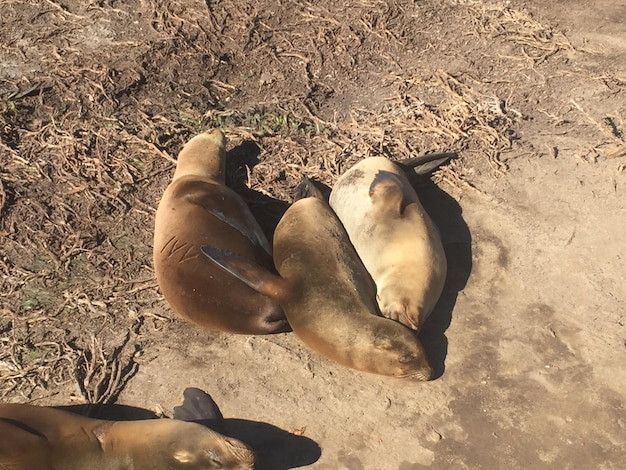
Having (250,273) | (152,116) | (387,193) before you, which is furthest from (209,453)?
(152,116)

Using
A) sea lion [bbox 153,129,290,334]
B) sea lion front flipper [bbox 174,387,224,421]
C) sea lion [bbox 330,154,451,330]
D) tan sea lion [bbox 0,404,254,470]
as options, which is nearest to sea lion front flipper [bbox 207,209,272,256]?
sea lion [bbox 153,129,290,334]

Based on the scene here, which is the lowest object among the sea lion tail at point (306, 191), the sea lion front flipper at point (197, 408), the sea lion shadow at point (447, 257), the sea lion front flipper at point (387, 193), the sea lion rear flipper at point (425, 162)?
the sea lion front flipper at point (197, 408)

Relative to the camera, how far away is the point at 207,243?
15.8ft

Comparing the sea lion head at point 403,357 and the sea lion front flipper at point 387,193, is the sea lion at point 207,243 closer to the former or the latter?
the sea lion head at point 403,357

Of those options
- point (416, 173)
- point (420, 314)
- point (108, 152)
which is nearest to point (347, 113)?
point (416, 173)

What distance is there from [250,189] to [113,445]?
8.25 feet

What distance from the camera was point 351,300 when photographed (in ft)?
15.0

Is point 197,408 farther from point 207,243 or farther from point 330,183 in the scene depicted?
point 330,183

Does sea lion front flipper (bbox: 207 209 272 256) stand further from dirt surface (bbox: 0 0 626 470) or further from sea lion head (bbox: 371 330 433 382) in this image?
sea lion head (bbox: 371 330 433 382)

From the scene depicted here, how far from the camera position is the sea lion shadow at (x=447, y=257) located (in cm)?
471

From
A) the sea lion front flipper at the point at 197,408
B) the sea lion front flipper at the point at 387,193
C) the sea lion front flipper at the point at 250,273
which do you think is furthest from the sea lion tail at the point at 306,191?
the sea lion front flipper at the point at 197,408

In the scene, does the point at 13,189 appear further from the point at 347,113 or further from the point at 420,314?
the point at 420,314

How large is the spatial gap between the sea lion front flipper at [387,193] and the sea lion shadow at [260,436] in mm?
1722

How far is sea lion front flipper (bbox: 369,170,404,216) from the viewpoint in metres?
5.09
